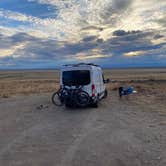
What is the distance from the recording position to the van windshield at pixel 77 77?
671 inches

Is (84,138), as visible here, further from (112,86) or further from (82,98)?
(112,86)

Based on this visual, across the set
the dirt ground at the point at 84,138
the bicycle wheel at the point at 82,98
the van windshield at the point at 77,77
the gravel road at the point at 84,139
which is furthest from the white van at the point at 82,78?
the gravel road at the point at 84,139

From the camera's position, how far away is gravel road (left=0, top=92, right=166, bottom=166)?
23.4 ft

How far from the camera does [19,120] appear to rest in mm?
13211

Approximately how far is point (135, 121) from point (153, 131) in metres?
2.21

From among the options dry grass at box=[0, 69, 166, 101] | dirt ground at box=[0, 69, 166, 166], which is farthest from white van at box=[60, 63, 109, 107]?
dry grass at box=[0, 69, 166, 101]

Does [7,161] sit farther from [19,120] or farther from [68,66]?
[68,66]

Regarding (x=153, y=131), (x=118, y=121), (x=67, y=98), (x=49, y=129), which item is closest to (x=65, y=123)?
(x=49, y=129)

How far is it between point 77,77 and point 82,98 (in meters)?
1.22

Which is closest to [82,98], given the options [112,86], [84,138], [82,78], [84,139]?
[82,78]

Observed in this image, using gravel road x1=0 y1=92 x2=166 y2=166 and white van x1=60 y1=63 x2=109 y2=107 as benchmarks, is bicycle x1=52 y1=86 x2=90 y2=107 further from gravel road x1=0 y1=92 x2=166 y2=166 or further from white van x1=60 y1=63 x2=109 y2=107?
gravel road x1=0 y1=92 x2=166 y2=166

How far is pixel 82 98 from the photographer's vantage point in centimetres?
1672

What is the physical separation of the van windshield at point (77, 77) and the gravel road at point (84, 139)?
7.68 ft

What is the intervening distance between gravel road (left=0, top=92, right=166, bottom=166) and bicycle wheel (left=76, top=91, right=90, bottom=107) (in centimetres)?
152
